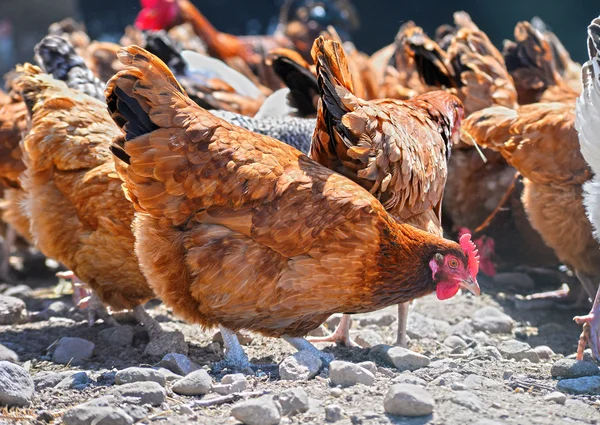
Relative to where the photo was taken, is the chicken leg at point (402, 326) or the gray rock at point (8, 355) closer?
the gray rock at point (8, 355)

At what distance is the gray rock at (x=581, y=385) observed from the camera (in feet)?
10.8

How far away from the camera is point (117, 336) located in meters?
4.39

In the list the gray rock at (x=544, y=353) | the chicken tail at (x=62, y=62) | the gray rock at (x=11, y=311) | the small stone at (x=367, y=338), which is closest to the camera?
the gray rock at (x=544, y=353)

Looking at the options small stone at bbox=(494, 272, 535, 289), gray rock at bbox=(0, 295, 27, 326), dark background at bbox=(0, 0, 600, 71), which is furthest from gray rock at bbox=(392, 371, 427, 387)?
dark background at bbox=(0, 0, 600, 71)

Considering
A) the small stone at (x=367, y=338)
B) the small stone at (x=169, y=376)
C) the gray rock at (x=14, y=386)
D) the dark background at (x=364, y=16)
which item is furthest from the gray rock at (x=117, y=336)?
the dark background at (x=364, y=16)

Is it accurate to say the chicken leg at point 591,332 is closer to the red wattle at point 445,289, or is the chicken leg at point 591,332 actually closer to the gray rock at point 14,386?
the red wattle at point 445,289

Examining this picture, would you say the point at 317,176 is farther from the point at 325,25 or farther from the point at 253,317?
the point at 325,25

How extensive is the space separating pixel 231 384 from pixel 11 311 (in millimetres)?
2192

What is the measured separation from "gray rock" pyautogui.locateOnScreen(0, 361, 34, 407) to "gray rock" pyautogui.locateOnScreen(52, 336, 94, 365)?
0.71m

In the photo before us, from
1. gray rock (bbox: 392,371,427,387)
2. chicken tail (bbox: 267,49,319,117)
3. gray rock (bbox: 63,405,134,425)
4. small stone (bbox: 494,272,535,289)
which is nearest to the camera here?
gray rock (bbox: 63,405,134,425)

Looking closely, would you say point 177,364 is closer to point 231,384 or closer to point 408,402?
point 231,384

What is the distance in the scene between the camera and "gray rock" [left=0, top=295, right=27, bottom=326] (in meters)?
4.77

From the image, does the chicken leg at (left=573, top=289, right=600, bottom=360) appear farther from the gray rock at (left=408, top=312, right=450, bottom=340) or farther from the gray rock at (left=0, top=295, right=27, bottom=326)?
the gray rock at (left=0, top=295, right=27, bottom=326)

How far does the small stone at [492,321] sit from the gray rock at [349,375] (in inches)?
73.2
